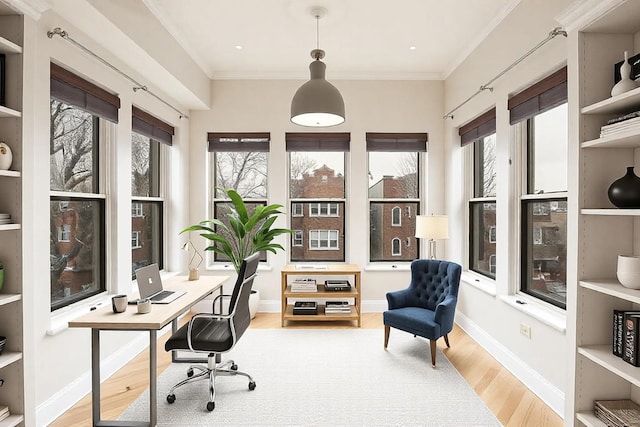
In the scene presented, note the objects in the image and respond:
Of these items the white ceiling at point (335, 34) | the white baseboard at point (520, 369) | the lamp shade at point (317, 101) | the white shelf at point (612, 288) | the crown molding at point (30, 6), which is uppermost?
the white ceiling at point (335, 34)

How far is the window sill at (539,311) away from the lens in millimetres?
2553

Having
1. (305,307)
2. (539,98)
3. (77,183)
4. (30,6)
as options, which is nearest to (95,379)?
(77,183)

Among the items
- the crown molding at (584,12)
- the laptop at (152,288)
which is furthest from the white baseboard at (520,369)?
the laptop at (152,288)

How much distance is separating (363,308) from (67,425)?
326 centimetres

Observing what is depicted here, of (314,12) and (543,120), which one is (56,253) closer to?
(314,12)

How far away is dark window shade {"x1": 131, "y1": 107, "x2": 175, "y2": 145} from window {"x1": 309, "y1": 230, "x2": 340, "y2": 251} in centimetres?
209

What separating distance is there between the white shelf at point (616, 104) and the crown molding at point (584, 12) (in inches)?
16.2

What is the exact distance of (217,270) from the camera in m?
4.86

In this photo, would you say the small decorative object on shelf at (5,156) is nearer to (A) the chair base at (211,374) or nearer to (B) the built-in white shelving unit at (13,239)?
(B) the built-in white shelving unit at (13,239)

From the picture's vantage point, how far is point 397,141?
4.77 m

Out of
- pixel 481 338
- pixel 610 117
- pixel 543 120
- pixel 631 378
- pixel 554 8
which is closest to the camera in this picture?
pixel 631 378

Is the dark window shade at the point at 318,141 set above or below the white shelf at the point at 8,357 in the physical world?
above

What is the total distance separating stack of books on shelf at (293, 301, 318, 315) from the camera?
172 inches

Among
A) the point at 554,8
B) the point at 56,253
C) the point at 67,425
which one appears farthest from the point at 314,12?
the point at 67,425
